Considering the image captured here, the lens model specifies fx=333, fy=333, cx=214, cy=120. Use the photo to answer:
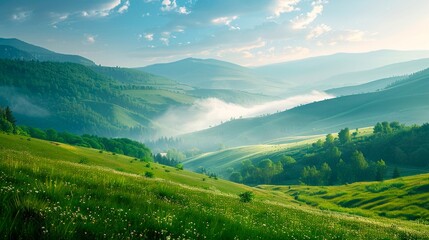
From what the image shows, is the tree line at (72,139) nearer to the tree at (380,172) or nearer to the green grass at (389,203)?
the green grass at (389,203)

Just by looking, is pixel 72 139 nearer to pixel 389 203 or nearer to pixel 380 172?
pixel 389 203

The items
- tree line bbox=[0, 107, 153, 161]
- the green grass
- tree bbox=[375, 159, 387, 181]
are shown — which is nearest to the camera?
the green grass

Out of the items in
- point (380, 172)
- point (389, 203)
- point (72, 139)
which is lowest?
point (380, 172)

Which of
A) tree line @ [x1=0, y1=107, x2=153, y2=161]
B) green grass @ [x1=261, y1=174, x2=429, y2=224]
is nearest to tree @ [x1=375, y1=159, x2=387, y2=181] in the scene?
green grass @ [x1=261, y1=174, x2=429, y2=224]

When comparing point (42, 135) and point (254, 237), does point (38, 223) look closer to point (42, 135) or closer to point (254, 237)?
point (254, 237)

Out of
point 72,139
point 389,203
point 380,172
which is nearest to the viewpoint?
point 389,203

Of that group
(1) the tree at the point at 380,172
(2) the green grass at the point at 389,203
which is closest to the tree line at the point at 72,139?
(2) the green grass at the point at 389,203

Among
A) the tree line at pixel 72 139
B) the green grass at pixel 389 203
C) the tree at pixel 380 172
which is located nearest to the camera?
the green grass at pixel 389 203

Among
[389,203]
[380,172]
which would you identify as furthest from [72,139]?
[380,172]

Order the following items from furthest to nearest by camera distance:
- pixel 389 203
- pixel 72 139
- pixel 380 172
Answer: pixel 380 172 → pixel 72 139 → pixel 389 203

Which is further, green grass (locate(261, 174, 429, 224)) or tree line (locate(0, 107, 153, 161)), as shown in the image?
tree line (locate(0, 107, 153, 161))

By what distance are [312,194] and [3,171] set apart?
506 ft

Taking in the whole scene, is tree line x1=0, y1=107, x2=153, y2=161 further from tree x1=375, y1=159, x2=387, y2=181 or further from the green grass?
tree x1=375, y1=159, x2=387, y2=181

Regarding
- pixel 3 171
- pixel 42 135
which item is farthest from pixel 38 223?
pixel 42 135
